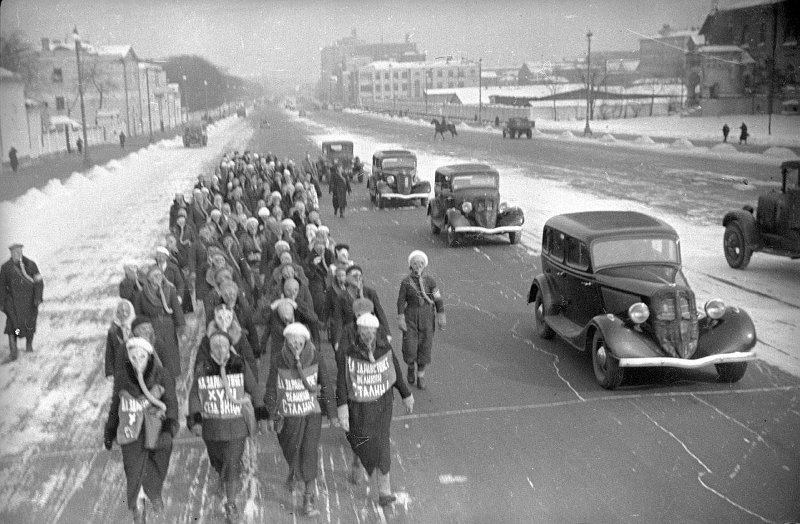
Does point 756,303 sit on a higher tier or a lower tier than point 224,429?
lower

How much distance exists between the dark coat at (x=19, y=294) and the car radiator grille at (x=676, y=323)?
7827 mm

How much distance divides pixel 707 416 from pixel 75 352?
8.09 metres

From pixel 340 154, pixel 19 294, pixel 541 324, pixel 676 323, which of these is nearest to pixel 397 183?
pixel 340 154

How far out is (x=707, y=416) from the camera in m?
8.04

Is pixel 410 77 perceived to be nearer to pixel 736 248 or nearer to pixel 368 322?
pixel 736 248

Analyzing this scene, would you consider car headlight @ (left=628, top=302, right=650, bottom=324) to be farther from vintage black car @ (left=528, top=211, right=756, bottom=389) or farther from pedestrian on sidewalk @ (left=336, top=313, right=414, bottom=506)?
pedestrian on sidewalk @ (left=336, top=313, right=414, bottom=506)

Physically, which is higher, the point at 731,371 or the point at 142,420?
the point at 142,420

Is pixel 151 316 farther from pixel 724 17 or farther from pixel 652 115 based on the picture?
pixel 652 115

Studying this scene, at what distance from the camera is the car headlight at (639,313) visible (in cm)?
870

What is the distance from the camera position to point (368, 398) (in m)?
6.27

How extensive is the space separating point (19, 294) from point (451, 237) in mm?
9948

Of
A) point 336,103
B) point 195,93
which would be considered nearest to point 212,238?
point 195,93

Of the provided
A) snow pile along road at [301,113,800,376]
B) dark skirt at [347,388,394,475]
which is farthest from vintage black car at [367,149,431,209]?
dark skirt at [347,388,394,475]

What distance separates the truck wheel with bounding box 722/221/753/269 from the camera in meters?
15.2
